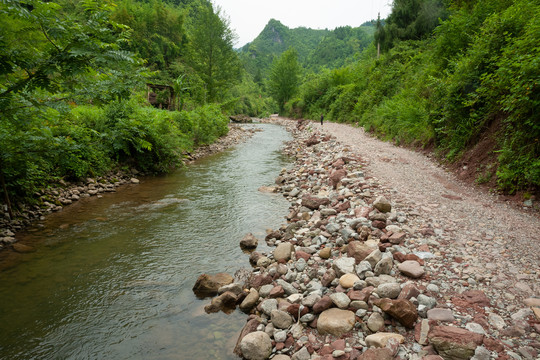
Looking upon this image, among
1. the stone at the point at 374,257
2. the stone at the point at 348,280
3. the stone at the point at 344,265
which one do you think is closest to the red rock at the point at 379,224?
the stone at the point at 374,257

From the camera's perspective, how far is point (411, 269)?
336cm

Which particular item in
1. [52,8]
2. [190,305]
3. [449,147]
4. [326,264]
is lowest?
[190,305]

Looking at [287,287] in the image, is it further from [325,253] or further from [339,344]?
[339,344]

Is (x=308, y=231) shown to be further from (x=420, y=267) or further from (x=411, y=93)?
(x=411, y=93)

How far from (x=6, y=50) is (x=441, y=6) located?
86.5 feet

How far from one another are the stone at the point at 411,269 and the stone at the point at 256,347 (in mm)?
1809

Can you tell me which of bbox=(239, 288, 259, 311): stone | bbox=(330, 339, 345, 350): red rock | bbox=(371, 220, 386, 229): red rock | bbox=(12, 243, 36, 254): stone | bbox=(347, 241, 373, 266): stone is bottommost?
bbox=(239, 288, 259, 311): stone

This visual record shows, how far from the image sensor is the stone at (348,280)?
3496 millimetres

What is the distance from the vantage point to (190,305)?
396 cm

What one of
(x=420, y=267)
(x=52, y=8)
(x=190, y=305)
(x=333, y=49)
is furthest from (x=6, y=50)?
(x=333, y=49)

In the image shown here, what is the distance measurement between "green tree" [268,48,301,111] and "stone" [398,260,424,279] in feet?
161

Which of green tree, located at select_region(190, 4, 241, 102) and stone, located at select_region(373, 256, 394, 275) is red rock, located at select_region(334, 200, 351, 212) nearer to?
stone, located at select_region(373, 256, 394, 275)

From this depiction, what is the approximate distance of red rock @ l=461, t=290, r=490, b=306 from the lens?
2781 mm

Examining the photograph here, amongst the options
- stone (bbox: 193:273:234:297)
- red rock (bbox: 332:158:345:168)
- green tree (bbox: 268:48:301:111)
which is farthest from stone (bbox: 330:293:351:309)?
green tree (bbox: 268:48:301:111)
